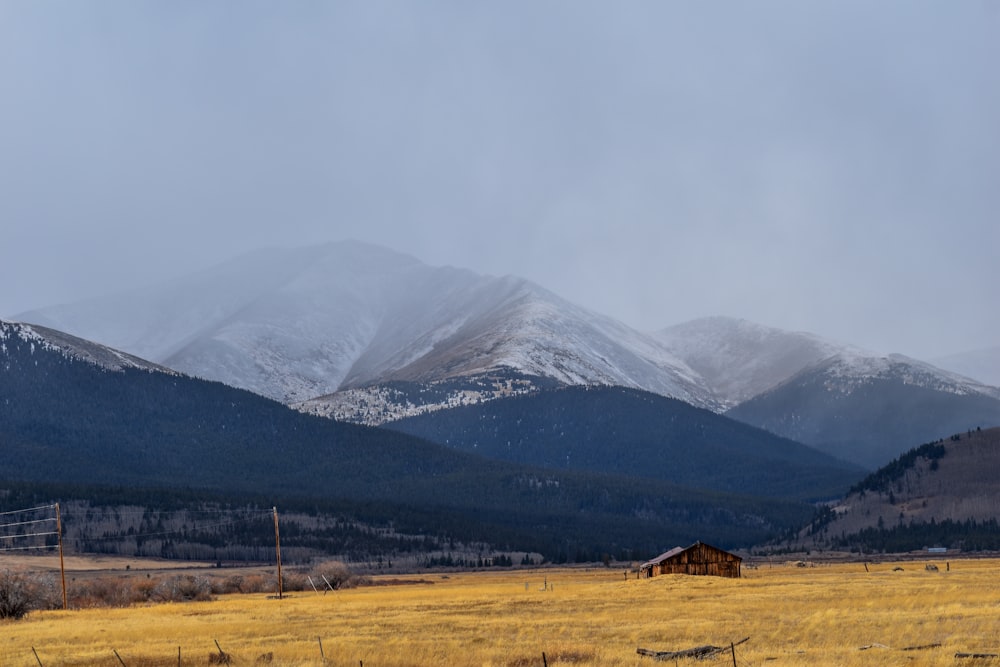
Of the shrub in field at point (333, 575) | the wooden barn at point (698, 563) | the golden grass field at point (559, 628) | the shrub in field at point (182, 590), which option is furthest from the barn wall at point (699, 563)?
the shrub in field at point (182, 590)

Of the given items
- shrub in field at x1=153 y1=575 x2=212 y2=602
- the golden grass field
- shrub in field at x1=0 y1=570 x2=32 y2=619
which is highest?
shrub in field at x1=0 y1=570 x2=32 y2=619

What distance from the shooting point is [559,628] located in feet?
199

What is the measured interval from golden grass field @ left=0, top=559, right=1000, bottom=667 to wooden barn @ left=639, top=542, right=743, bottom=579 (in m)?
24.3

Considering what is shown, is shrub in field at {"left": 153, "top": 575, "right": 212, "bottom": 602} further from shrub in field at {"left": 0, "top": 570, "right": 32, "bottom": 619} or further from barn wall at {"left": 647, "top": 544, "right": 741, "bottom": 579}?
barn wall at {"left": 647, "top": 544, "right": 741, "bottom": 579}

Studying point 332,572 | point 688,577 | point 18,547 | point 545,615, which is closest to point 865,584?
point 688,577

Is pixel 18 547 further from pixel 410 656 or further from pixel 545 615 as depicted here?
pixel 410 656

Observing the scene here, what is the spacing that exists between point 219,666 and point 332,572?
3489 inches

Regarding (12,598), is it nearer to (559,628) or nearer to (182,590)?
(182,590)

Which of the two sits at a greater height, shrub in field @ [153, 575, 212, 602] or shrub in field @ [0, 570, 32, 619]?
shrub in field @ [0, 570, 32, 619]

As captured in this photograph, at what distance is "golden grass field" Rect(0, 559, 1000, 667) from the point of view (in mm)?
47594

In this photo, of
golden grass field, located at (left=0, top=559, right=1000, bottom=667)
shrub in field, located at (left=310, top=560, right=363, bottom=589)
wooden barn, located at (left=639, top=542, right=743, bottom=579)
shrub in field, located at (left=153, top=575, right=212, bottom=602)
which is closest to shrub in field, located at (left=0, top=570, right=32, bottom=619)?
golden grass field, located at (left=0, top=559, right=1000, bottom=667)

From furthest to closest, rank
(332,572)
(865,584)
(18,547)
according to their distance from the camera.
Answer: (18,547) → (332,572) → (865,584)

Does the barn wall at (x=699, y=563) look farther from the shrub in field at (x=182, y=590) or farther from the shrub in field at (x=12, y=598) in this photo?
the shrub in field at (x=12, y=598)

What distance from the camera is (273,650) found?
173ft
